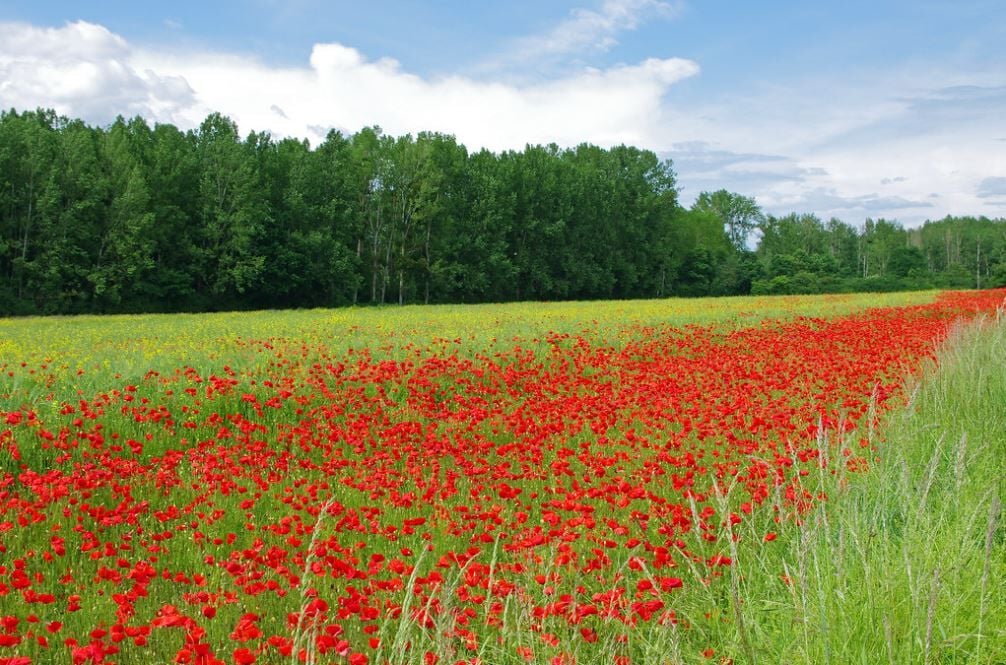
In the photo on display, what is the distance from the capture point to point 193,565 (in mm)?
4883

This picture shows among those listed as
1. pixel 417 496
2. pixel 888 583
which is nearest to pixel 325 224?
pixel 417 496

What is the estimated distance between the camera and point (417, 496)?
596cm

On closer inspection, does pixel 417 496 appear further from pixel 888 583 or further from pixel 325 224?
pixel 325 224

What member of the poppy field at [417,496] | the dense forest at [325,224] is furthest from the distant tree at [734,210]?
the poppy field at [417,496]

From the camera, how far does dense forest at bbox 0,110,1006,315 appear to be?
127 ft

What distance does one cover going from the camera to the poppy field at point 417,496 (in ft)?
11.4

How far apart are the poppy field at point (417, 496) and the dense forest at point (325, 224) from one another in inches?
1110

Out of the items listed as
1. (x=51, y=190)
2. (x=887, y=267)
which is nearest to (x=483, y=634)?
(x=51, y=190)

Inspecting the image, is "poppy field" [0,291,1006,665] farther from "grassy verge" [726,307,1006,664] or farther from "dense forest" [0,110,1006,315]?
"dense forest" [0,110,1006,315]

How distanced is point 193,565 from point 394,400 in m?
5.45

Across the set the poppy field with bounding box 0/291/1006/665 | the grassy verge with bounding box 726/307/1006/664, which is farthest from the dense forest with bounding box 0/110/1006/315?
the grassy verge with bounding box 726/307/1006/664

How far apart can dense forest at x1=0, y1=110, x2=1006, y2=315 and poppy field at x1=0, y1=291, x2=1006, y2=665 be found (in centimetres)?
2820

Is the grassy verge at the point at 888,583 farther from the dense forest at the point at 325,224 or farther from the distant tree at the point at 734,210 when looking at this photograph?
the distant tree at the point at 734,210

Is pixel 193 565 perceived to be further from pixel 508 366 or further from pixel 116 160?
pixel 116 160
